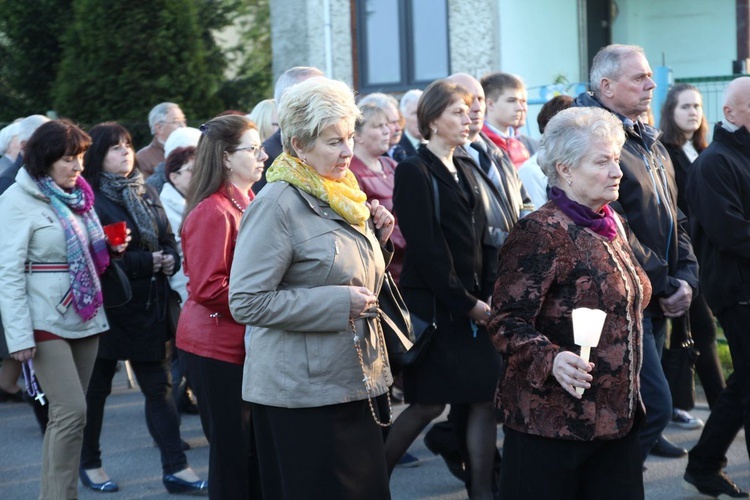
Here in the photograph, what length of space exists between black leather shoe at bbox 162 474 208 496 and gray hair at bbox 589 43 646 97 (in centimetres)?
306

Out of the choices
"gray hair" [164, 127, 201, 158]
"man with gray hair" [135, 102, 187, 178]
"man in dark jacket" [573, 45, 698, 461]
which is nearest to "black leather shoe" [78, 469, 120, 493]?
"gray hair" [164, 127, 201, 158]

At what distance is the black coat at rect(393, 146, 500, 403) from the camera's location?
5.32 metres

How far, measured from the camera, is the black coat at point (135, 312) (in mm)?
6152

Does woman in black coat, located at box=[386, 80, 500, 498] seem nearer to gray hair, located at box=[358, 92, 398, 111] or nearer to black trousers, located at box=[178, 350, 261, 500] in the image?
black trousers, located at box=[178, 350, 261, 500]

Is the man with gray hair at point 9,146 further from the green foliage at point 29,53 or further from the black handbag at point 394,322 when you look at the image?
the green foliage at point 29,53

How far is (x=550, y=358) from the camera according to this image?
3621 millimetres

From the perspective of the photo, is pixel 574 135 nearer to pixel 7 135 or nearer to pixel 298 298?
pixel 298 298

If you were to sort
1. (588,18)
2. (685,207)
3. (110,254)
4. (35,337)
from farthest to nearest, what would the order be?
(588,18) < (685,207) < (110,254) < (35,337)

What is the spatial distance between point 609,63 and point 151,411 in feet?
10.6

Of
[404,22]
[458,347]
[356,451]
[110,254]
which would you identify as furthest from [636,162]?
[404,22]

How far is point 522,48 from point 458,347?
10.5 metres

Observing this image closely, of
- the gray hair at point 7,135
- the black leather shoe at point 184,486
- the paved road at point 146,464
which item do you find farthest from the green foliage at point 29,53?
the black leather shoe at point 184,486

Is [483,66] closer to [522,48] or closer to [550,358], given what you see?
[522,48]

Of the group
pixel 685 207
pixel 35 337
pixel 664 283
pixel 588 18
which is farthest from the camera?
pixel 588 18
